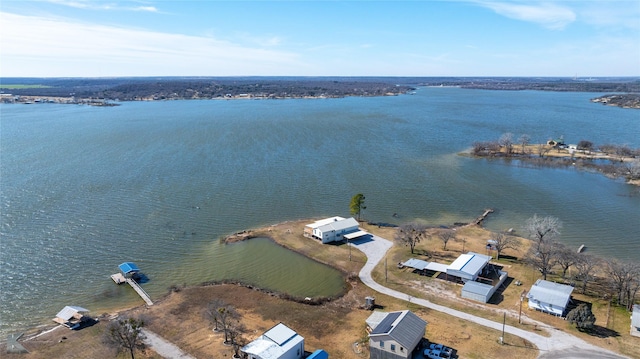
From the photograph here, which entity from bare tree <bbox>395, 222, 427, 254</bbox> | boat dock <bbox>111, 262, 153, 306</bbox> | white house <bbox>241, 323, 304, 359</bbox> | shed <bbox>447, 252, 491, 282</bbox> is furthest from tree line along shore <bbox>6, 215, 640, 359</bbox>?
boat dock <bbox>111, 262, 153, 306</bbox>

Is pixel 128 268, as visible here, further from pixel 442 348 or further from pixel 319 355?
pixel 442 348

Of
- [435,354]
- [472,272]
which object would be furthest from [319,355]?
[472,272]

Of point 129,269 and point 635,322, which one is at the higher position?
point 129,269

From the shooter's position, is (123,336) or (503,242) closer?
(123,336)

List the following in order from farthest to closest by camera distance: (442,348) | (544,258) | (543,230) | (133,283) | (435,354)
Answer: (543,230) → (133,283) → (544,258) → (442,348) → (435,354)

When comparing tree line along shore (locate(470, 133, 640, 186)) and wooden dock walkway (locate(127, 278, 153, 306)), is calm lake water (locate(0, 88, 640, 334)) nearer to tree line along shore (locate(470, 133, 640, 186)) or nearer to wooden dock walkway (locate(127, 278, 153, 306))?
wooden dock walkway (locate(127, 278, 153, 306))

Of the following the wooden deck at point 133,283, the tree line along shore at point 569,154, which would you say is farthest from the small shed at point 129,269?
the tree line along shore at point 569,154
